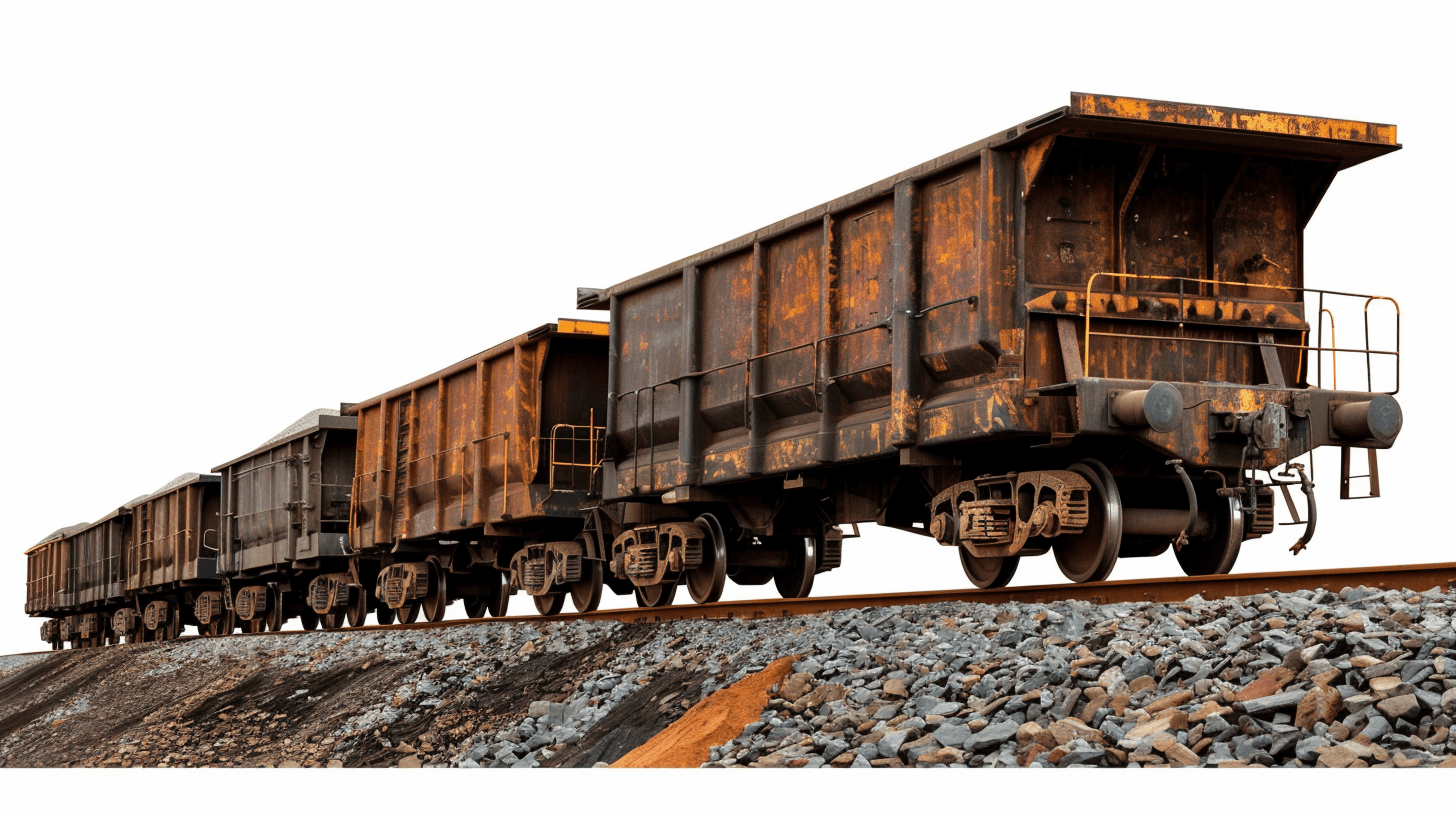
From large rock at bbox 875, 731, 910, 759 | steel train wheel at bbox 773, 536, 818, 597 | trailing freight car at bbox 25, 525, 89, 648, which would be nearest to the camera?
large rock at bbox 875, 731, 910, 759

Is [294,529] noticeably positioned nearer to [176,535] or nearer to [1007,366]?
[176,535]

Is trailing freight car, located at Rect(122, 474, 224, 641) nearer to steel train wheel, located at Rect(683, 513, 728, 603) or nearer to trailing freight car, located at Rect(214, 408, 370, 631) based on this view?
trailing freight car, located at Rect(214, 408, 370, 631)

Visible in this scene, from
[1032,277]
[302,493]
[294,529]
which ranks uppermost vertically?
[1032,277]

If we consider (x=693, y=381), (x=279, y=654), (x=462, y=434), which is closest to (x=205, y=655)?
(x=279, y=654)

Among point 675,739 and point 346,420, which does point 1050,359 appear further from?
point 346,420

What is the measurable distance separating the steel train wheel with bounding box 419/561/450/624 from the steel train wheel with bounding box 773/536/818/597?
609 centimetres

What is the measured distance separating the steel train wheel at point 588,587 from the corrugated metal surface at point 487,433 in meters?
0.72

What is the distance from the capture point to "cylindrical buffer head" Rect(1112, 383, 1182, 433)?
31.3 ft

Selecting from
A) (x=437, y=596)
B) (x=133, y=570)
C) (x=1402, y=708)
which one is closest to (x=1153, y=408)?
(x=1402, y=708)

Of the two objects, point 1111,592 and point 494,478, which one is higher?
point 494,478

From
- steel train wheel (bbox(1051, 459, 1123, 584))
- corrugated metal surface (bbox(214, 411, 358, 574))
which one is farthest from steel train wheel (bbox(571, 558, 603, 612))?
corrugated metal surface (bbox(214, 411, 358, 574))

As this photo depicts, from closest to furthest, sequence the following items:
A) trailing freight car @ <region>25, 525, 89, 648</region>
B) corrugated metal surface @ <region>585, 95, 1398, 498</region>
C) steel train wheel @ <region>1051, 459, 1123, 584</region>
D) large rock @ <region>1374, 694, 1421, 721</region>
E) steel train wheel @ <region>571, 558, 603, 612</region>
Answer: large rock @ <region>1374, 694, 1421, 721</region>
steel train wheel @ <region>1051, 459, 1123, 584</region>
corrugated metal surface @ <region>585, 95, 1398, 498</region>
steel train wheel @ <region>571, 558, 603, 612</region>
trailing freight car @ <region>25, 525, 89, 648</region>

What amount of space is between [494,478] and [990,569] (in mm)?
7363

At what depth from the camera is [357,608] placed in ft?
72.6
